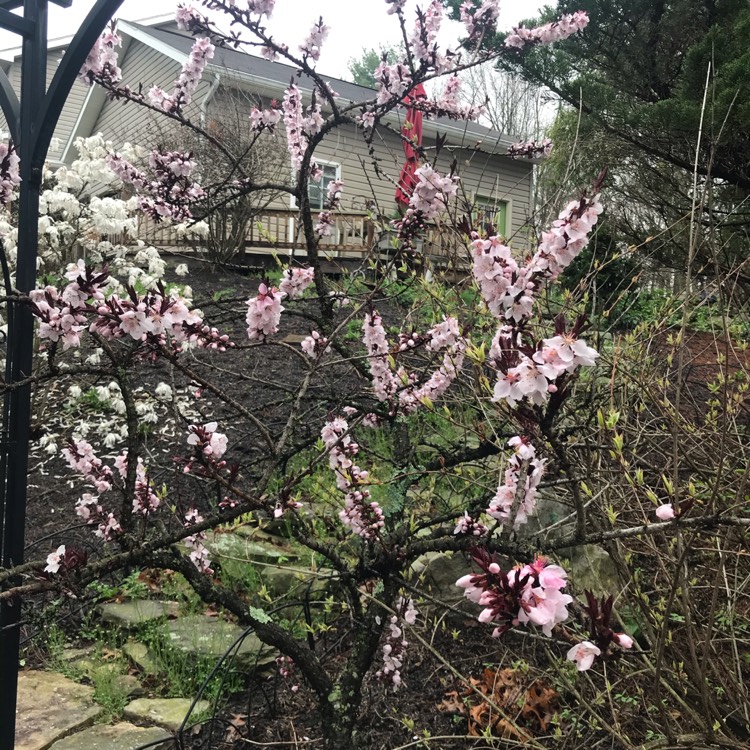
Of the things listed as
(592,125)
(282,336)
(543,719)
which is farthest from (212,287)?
(543,719)

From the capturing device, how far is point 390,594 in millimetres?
2041

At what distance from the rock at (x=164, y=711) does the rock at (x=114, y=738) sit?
0.17 ft

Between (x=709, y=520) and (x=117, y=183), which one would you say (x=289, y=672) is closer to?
(x=709, y=520)

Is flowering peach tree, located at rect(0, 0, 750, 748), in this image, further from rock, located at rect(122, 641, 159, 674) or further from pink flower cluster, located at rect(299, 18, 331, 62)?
rock, located at rect(122, 641, 159, 674)

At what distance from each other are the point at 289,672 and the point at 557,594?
6.86 feet

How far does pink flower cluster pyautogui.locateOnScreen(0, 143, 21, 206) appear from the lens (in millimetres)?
2072

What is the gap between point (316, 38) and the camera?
10.1 ft

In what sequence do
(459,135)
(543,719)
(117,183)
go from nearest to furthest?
(543,719)
(117,183)
(459,135)

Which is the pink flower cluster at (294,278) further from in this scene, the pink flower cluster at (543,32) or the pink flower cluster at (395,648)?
the pink flower cluster at (543,32)

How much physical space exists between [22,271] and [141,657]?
209cm

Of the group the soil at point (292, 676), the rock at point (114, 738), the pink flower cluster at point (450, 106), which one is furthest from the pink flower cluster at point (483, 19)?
the rock at point (114, 738)

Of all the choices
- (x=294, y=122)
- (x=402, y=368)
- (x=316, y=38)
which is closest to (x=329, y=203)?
(x=294, y=122)

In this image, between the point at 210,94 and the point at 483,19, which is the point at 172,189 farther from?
the point at 210,94

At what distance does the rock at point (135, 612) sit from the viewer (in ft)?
10.9
